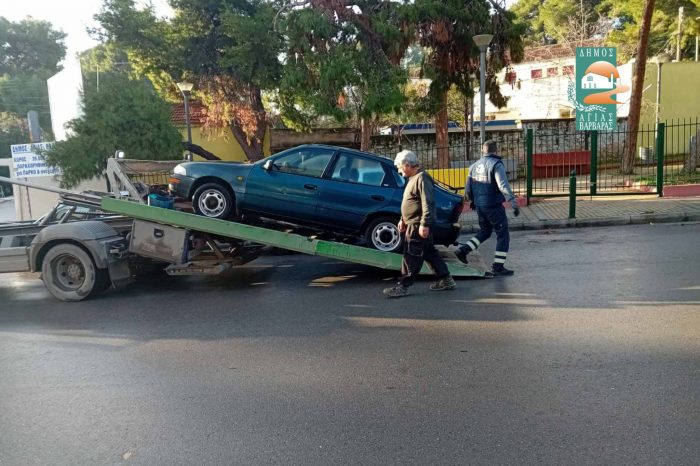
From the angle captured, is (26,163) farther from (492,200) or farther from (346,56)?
(492,200)

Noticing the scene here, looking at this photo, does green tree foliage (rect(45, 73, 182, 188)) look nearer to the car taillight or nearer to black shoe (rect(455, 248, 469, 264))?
the car taillight

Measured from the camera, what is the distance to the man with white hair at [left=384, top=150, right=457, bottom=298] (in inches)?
261

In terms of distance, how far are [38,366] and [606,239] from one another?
8.96 m

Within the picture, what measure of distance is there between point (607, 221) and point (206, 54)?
48.4ft

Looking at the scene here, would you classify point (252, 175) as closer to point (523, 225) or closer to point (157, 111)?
point (523, 225)

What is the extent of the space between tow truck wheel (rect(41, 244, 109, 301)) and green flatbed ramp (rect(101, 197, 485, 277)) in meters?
0.70

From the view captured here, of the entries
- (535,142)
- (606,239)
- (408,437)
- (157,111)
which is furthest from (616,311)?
(535,142)

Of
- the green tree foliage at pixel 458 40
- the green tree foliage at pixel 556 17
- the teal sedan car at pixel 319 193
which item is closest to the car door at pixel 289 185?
the teal sedan car at pixel 319 193

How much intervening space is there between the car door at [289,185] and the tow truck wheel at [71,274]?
6.87 feet

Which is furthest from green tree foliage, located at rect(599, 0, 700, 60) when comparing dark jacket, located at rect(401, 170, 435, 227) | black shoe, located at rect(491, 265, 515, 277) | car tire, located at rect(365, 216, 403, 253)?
dark jacket, located at rect(401, 170, 435, 227)

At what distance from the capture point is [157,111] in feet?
53.4

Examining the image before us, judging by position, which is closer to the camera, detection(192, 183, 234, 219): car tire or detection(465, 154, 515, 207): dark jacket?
detection(465, 154, 515, 207): dark jacket

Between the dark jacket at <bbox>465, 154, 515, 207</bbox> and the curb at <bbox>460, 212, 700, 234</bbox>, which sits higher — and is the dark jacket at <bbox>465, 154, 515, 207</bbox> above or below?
above

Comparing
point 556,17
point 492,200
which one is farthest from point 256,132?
point 556,17
